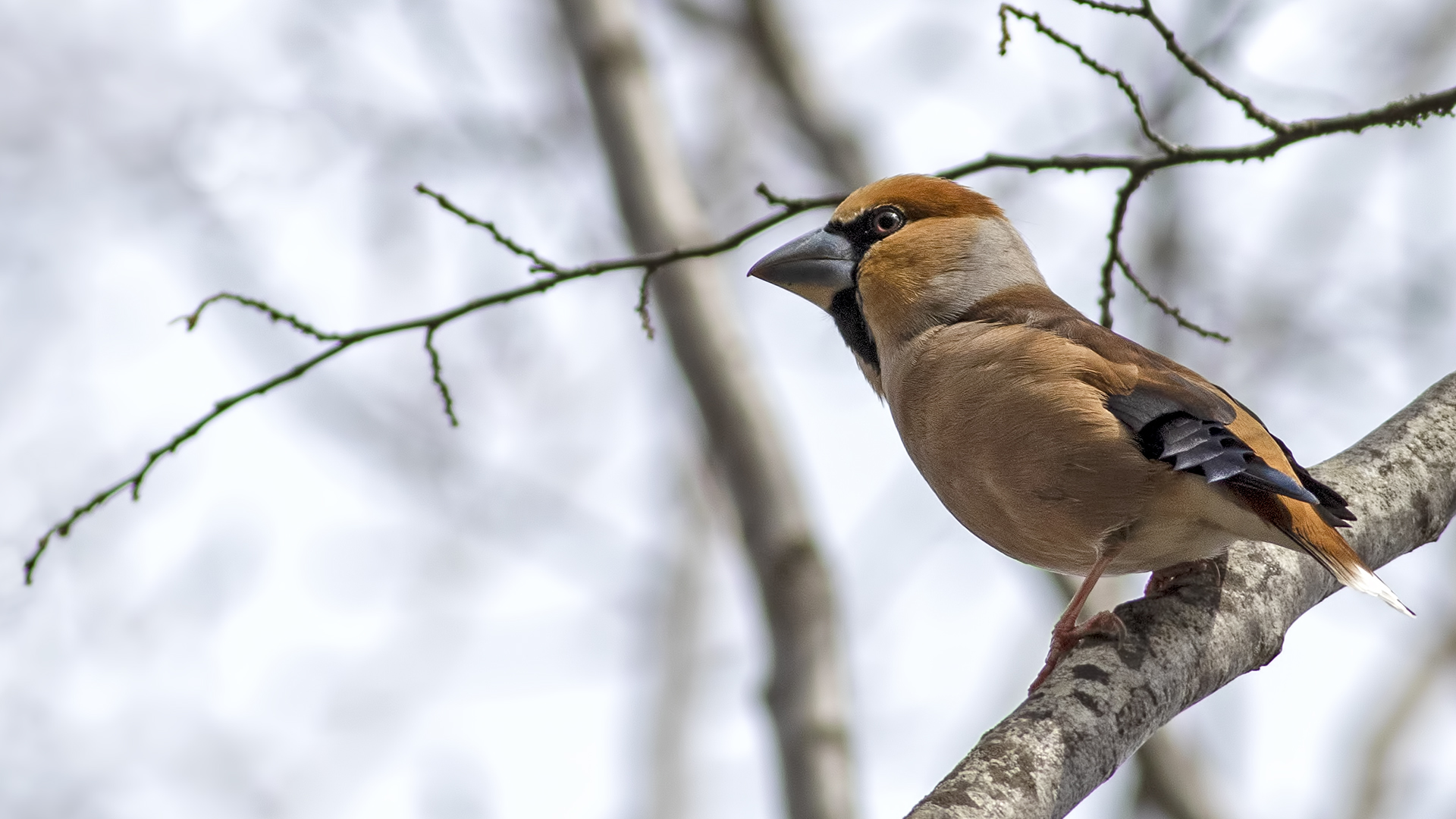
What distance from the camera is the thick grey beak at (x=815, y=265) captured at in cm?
436

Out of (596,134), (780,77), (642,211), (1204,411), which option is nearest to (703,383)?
(642,211)

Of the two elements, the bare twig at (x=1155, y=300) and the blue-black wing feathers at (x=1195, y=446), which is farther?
the bare twig at (x=1155, y=300)

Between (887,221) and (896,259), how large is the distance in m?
0.22

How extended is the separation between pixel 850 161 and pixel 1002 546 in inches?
172

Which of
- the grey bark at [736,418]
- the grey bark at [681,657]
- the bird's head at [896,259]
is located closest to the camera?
the bird's head at [896,259]

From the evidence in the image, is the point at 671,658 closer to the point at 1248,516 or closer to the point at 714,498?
the point at 714,498

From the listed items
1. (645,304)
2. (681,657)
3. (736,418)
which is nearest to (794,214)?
(645,304)

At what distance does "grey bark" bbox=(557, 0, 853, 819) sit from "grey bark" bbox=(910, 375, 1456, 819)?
6.11ft

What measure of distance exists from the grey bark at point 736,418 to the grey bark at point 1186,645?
1862mm

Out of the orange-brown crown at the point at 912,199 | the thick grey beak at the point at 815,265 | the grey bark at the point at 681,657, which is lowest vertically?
the thick grey beak at the point at 815,265

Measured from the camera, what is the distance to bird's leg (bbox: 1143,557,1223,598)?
122 inches

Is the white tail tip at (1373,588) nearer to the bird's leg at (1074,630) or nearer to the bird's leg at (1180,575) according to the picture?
the bird's leg at (1180,575)

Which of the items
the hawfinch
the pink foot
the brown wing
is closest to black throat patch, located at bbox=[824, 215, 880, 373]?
the hawfinch

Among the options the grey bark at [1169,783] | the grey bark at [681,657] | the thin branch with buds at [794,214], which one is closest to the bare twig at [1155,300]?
the thin branch with buds at [794,214]
